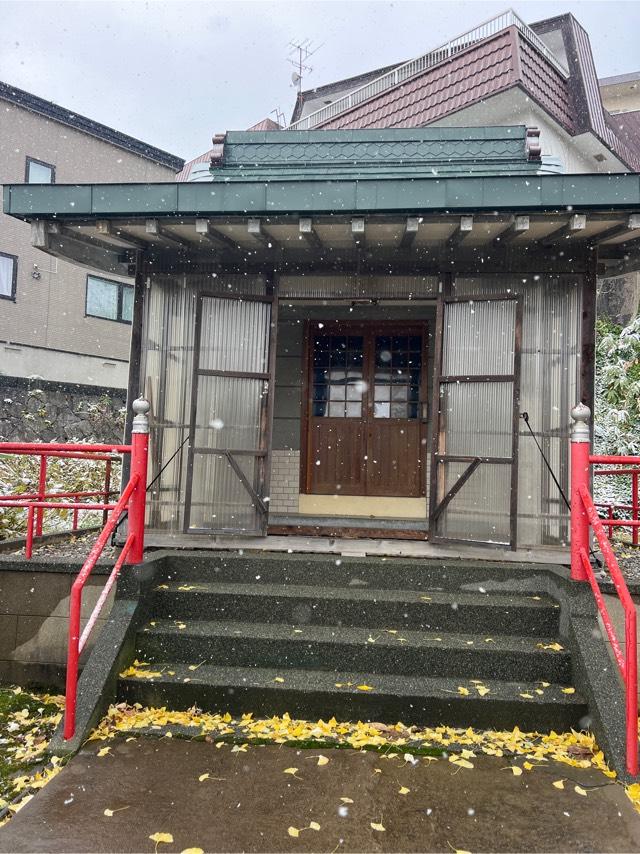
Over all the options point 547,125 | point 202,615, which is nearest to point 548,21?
point 547,125

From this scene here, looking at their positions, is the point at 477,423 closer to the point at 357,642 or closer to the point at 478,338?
the point at 478,338

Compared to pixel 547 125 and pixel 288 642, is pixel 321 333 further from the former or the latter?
pixel 547 125

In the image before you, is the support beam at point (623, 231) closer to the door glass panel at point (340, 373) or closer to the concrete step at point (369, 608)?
the concrete step at point (369, 608)

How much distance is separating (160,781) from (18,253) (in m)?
15.7

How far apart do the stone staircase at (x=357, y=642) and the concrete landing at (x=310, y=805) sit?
357 mm

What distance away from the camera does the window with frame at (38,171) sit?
1609 cm

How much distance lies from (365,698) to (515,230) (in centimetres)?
363

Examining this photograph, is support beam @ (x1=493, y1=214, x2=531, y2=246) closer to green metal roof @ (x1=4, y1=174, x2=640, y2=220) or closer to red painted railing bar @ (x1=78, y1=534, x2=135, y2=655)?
green metal roof @ (x1=4, y1=174, x2=640, y2=220)

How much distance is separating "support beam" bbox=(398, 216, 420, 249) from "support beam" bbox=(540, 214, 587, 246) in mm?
1128

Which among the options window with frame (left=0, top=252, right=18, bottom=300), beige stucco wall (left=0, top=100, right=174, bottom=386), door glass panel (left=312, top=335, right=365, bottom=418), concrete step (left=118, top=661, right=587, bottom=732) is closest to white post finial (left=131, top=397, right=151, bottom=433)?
concrete step (left=118, top=661, right=587, bottom=732)

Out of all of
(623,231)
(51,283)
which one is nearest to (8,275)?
(51,283)

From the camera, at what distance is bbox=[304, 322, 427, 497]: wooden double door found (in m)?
8.04

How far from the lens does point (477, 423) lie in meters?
5.38

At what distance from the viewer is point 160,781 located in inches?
114
